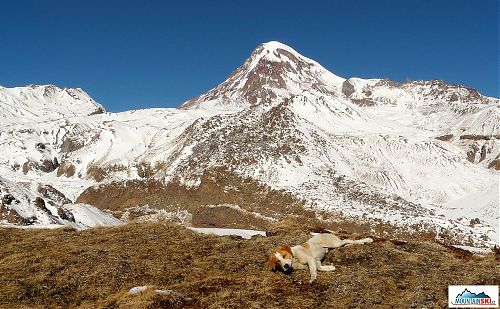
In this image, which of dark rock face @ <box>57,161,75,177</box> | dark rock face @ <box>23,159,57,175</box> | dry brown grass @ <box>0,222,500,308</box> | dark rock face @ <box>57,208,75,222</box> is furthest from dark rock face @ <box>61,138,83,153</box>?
dry brown grass @ <box>0,222,500,308</box>

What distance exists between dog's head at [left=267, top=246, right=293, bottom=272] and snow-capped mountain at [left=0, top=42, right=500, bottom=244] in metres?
18.5

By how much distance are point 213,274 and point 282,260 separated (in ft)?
6.94

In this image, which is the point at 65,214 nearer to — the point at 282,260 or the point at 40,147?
the point at 282,260

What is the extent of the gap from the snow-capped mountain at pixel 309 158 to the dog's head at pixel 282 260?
730 inches

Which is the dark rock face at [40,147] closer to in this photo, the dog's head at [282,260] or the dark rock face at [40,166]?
the dark rock face at [40,166]

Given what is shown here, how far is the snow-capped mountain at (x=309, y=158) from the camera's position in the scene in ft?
169

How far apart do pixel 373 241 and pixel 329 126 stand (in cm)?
6550

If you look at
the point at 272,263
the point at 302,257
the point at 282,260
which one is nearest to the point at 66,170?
the point at 272,263

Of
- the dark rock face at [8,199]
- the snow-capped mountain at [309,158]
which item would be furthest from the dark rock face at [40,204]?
the dark rock face at [8,199]

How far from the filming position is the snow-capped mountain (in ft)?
169

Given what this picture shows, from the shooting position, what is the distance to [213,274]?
40.8 feet

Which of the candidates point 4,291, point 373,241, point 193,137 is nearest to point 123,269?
point 4,291

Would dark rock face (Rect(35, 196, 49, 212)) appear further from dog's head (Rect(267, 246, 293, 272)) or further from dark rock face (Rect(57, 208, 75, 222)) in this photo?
dog's head (Rect(267, 246, 293, 272))

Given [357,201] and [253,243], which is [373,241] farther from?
[357,201]
